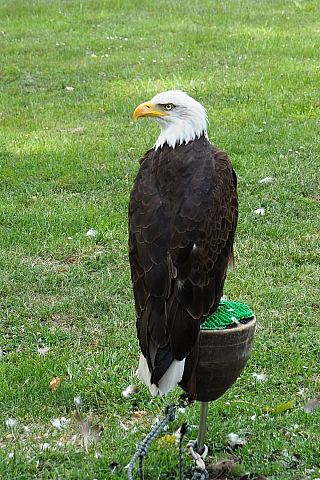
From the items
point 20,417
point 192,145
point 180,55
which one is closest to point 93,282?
point 20,417

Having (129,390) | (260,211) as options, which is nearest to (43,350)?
(129,390)

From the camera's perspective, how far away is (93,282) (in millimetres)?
5703

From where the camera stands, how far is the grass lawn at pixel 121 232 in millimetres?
3959

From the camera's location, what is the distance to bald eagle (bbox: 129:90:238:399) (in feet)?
10.7

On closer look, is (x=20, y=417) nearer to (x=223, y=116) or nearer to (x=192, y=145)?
(x=192, y=145)

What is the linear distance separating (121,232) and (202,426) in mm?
3151

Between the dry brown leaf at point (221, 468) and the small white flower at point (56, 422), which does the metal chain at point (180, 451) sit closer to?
the dry brown leaf at point (221, 468)

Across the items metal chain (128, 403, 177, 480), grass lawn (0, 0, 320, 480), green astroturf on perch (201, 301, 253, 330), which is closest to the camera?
metal chain (128, 403, 177, 480)

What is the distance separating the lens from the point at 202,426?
353cm

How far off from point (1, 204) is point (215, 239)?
420cm

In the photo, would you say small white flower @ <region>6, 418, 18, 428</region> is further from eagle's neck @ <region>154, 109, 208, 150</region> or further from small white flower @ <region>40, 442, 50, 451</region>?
eagle's neck @ <region>154, 109, 208, 150</region>

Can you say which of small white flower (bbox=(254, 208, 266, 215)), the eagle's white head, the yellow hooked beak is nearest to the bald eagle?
the eagle's white head

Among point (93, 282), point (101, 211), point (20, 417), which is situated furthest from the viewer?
point (101, 211)

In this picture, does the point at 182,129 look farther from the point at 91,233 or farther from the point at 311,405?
the point at 91,233
